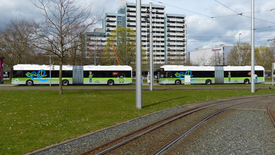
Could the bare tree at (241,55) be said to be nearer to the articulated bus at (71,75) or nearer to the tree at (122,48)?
the tree at (122,48)

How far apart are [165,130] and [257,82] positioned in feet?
128

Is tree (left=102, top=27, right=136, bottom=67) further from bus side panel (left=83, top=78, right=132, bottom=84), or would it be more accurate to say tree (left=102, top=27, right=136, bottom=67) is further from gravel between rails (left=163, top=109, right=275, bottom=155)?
gravel between rails (left=163, top=109, right=275, bottom=155)

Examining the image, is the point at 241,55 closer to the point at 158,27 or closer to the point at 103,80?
the point at 103,80

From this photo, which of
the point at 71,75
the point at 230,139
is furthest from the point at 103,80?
the point at 230,139

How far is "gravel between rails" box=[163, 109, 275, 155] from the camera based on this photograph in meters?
5.77

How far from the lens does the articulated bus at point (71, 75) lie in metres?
35.4

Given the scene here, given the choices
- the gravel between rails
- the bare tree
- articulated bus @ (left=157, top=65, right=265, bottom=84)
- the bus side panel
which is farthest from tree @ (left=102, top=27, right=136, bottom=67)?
the gravel between rails

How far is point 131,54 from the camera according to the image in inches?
2051

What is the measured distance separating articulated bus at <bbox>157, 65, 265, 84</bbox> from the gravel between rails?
29300 mm

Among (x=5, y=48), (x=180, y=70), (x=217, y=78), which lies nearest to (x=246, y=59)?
(x=217, y=78)

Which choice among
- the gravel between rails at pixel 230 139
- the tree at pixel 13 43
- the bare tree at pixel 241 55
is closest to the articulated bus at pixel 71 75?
the tree at pixel 13 43

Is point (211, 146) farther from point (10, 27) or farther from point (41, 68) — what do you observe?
point (10, 27)

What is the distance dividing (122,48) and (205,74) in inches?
750

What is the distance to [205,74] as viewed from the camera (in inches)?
1571
